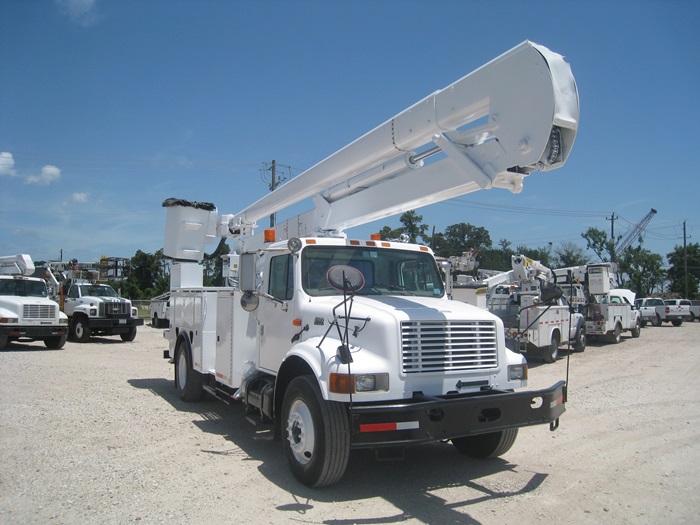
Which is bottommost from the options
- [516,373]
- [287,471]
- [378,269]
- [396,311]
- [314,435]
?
[287,471]

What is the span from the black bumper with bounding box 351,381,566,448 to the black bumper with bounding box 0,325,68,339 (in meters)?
14.9

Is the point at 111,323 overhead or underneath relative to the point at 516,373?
underneath

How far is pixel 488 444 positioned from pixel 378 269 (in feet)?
7.18

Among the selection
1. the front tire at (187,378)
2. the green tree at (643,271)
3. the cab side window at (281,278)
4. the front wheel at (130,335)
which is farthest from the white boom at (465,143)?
the green tree at (643,271)

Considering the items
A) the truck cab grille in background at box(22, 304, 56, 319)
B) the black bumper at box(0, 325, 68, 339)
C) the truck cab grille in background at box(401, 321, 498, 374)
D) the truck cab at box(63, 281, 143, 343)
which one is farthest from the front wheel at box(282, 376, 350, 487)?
the truck cab at box(63, 281, 143, 343)

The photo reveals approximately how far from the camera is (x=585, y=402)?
29.6 feet

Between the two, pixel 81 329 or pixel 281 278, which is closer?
pixel 281 278

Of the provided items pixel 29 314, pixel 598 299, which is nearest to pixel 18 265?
pixel 29 314

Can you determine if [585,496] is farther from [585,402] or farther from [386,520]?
[585,402]

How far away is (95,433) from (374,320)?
4.20 metres

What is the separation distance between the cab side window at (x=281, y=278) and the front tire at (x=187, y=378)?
3.08 metres

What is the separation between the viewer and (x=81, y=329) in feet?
64.0

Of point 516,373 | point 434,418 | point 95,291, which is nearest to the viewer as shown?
point 434,418

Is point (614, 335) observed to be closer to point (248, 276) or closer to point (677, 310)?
point (677, 310)
